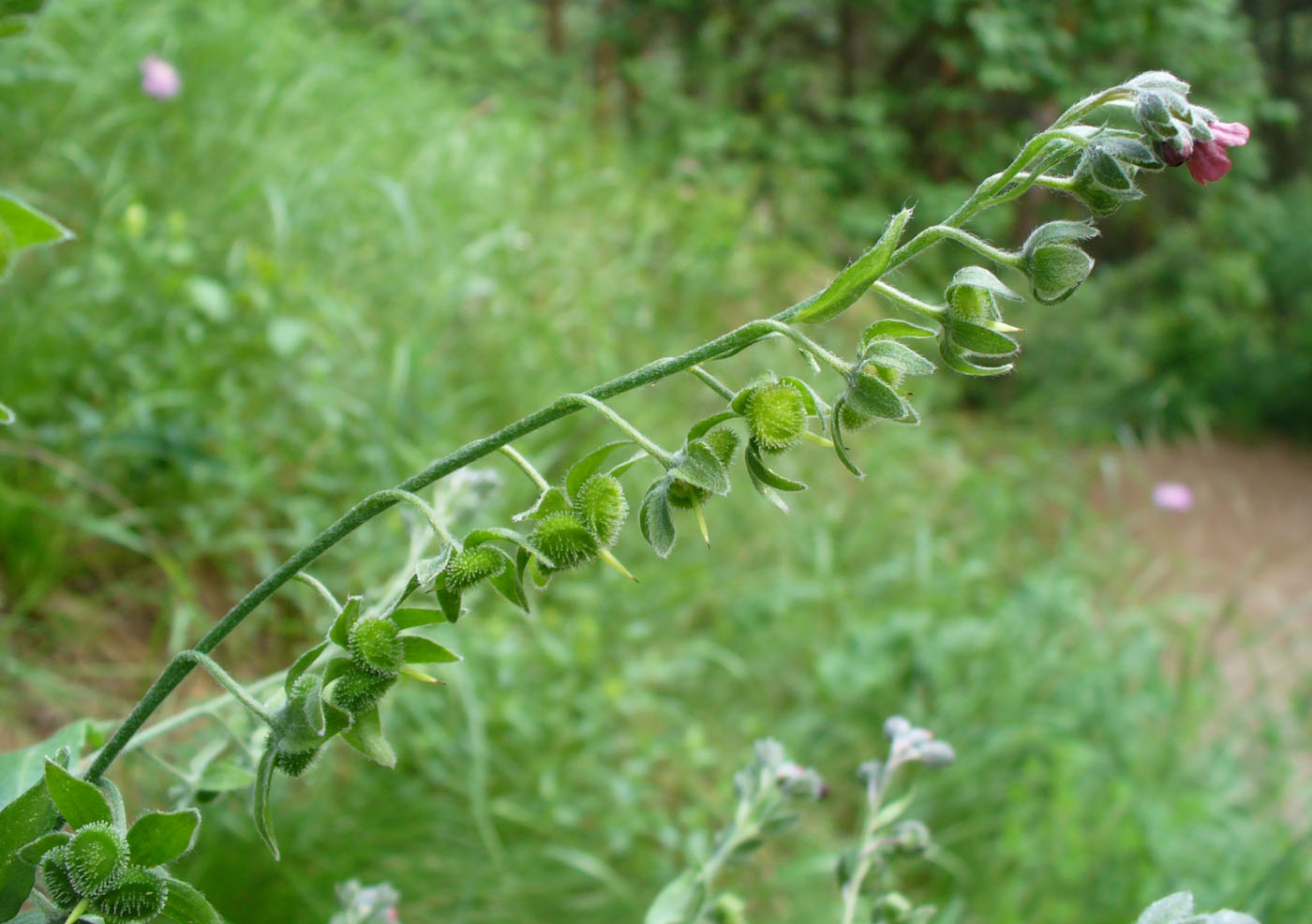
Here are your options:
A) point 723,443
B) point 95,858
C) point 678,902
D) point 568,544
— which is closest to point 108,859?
point 95,858

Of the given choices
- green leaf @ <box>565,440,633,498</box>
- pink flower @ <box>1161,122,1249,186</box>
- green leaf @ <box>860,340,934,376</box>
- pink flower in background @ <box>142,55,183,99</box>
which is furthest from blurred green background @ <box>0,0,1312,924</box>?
pink flower @ <box>1161,122,1249,186</box>

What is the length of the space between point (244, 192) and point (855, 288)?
2491 millimetres

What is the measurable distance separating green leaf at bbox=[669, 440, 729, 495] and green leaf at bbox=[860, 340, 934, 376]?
96 millimetres

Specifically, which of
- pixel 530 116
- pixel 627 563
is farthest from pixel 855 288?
pixel 530 116

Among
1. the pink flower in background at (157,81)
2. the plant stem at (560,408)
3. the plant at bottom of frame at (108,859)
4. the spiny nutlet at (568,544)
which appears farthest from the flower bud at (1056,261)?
the pink flower in background at (157,81)

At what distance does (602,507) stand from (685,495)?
1.9 inches

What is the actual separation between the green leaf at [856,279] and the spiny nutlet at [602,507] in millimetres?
134

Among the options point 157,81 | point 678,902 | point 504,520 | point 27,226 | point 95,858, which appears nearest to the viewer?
point 95,858

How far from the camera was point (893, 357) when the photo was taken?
0.56 metres

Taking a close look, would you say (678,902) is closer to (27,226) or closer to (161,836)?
(161,836)

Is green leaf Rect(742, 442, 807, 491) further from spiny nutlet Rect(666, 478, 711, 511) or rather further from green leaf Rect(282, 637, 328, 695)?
green leaf Rect(282, 637, 328, 695)

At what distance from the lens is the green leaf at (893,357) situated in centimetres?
55

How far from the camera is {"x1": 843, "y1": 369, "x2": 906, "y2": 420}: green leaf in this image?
0.54 m

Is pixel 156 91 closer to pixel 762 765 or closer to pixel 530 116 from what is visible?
pixel 762 765
